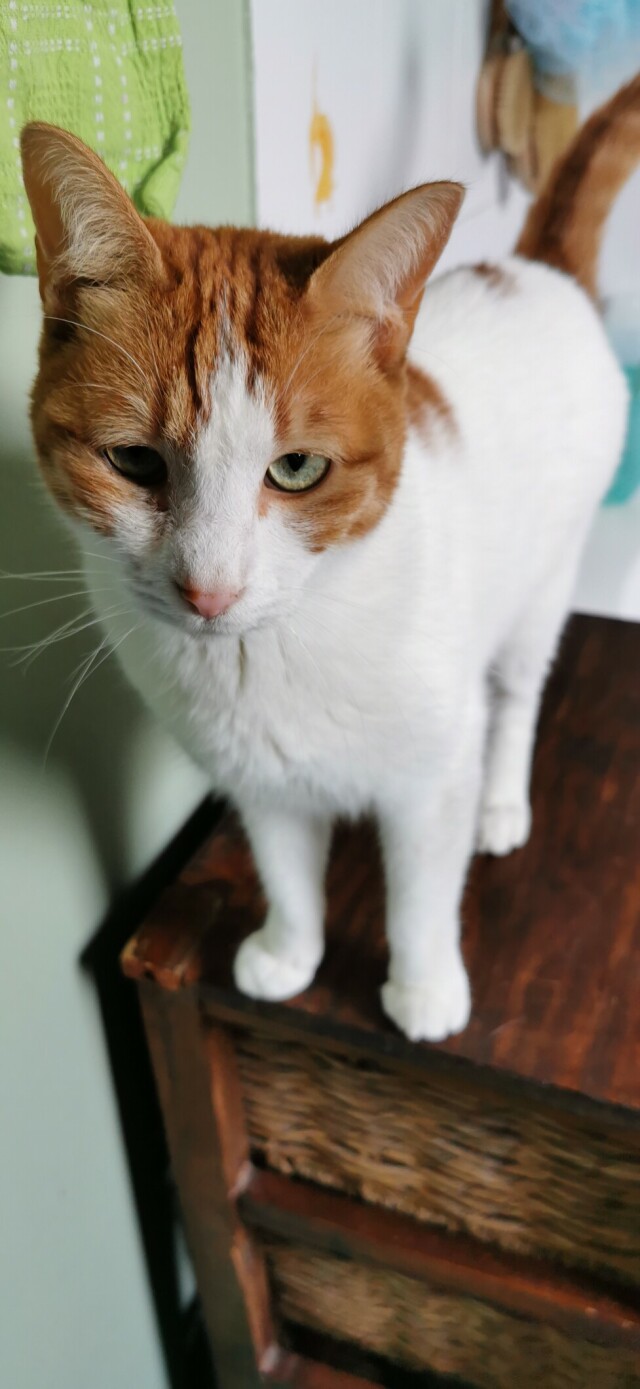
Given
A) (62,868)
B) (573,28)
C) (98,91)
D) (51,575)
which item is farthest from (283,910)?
(573,28)

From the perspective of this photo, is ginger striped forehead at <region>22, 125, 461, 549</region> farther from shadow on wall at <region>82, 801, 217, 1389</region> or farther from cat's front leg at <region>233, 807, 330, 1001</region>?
shadow on wall at <region>82, 801, 217, 1389</region>

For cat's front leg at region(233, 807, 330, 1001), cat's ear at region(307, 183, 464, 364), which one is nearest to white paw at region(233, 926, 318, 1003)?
cat's front leg at region(233, 807, 330, 1001)

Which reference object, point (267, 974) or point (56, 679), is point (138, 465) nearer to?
point (56, 679)

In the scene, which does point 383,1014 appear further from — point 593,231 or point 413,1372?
point 593,231

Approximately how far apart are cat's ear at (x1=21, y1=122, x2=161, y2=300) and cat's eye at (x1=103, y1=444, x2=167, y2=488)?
87mm

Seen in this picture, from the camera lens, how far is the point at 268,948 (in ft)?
2.39

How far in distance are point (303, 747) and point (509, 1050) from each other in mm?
260

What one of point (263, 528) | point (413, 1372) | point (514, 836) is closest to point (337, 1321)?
point (413, 1372)

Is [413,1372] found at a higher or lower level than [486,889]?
lower

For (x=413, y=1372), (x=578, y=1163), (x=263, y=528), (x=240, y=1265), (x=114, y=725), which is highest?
(x=263, y=528)

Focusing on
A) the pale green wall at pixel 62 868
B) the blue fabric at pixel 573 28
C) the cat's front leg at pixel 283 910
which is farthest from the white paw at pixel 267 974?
the blue fabric at pixel 573 28

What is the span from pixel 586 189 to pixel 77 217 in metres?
0.64

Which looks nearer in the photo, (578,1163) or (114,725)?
(578,1163)

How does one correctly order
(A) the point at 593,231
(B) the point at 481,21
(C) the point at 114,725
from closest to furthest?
(C) the point at 114,725
(A) the point at 593,231
(B) the point at 481,21
